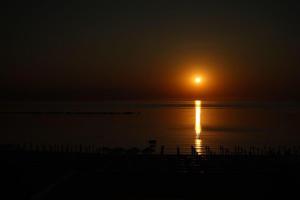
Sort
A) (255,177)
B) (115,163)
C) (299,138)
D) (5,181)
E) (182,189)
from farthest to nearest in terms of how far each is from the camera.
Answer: (299,138), (115,163), (255,177), (182,189), (5,181)

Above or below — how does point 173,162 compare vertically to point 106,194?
above

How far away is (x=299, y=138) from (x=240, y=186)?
179 ft

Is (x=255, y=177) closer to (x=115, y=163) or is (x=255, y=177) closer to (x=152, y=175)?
(x=152, y=175)

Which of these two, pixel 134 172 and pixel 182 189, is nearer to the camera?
pixel 182 189

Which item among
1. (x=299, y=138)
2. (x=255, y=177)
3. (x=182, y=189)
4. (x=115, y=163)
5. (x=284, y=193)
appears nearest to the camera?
(x=284, y=193)

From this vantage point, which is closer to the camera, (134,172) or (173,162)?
(134,172)

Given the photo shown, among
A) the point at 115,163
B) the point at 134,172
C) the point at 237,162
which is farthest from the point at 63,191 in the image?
the point at 237,162

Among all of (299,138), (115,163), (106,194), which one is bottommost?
(106,194)

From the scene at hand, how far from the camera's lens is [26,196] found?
10.6m

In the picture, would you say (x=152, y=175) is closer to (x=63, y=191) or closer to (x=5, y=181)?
(x=63, y=191)

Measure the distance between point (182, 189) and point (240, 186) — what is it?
2.68 metres

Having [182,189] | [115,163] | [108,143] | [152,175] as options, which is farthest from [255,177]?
[108,143]

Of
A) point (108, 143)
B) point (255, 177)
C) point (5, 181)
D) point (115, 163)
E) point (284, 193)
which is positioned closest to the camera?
point (5, 181)

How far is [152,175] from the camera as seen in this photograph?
17484 millimetres
